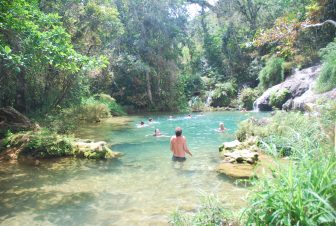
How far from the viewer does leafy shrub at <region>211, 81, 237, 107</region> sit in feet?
98.9

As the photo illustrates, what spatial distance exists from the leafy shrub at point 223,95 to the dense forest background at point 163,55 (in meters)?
0.09

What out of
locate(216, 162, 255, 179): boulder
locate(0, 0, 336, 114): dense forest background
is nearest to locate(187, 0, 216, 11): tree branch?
locate(0, 0, 336, 114): dense forest background

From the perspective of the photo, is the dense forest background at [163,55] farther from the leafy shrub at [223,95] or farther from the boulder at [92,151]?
the boulder at [92,151]

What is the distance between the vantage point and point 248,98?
2812 cm

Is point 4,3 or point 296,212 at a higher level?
point 4,3

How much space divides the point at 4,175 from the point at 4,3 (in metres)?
4.05

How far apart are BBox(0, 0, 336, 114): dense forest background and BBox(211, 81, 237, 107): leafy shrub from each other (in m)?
0.09

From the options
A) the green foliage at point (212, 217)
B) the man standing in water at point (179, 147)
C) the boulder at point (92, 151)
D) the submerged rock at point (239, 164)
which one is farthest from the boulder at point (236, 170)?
the boulder at point (92, 151)

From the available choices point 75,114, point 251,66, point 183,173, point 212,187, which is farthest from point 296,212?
point 251,66

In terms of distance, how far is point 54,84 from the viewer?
1623 cm

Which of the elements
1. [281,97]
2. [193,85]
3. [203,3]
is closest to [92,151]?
[281,97]

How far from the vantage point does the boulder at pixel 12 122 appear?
11.6 meters

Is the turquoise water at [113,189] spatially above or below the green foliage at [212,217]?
below

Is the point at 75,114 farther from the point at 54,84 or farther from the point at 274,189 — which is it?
the point at 274,189
